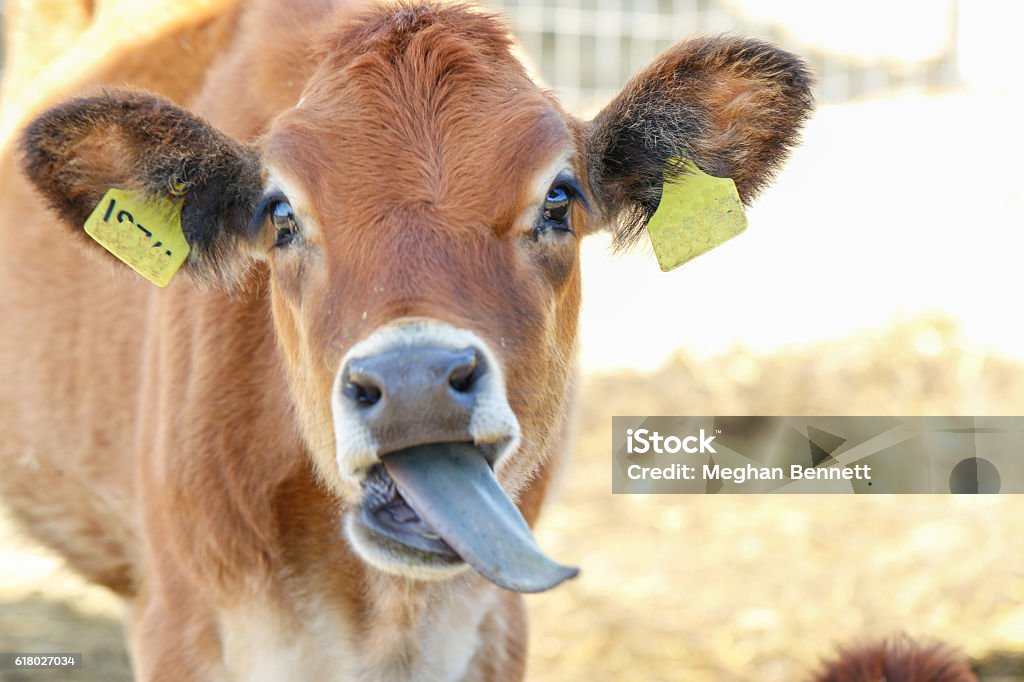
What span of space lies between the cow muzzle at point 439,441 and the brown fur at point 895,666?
81.9 inches

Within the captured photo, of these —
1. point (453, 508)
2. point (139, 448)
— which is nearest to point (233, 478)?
point (139, 448)

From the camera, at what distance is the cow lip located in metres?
2.96

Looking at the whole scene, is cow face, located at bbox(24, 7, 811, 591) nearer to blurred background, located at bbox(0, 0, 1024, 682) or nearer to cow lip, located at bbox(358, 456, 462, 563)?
cow lip, located at bbox(358, 456, 462, 563)

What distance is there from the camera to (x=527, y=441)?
3.41m

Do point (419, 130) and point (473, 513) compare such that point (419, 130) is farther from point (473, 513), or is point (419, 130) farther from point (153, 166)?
point (473, 513)

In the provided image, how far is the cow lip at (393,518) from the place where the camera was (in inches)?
117

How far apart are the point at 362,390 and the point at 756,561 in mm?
4711

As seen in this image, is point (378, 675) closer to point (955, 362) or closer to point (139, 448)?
point (139, 448)

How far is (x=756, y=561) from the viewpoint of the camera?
280 inches

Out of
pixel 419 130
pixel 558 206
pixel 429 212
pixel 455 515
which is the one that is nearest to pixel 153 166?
pixel 419 130

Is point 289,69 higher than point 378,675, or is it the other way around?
point 289,69

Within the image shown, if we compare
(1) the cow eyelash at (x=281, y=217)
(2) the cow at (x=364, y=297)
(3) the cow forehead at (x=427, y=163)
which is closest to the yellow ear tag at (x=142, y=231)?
(2) the cow at (x=364, y=297)

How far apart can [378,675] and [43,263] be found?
239cm

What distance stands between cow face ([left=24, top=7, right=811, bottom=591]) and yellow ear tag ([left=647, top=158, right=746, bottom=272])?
0.19 feet
